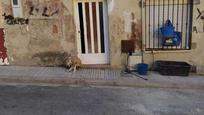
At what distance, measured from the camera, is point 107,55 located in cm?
982

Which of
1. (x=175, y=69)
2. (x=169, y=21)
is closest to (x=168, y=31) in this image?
(x=169, y=21)

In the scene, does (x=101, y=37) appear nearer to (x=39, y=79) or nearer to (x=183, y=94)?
(x=39, y=79)

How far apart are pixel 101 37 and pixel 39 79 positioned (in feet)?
8.45

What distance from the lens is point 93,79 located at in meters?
8.59

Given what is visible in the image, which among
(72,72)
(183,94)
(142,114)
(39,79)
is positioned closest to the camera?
(142,114)

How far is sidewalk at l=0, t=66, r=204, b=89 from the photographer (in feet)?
27.5

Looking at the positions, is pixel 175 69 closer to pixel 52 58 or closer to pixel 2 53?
pixel 52 58

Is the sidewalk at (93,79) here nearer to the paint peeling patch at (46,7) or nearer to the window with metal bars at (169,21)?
the window with metal bars at (169,21)

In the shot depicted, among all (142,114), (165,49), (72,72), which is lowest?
(142,114)

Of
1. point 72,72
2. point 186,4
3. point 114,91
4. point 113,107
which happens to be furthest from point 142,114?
point 186,4

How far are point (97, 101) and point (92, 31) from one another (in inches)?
128

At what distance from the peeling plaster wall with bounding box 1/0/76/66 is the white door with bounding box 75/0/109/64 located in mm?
355

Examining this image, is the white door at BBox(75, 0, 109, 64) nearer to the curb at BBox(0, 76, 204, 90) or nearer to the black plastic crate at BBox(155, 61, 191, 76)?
the curb at BBox(0, 76, 204, 90)

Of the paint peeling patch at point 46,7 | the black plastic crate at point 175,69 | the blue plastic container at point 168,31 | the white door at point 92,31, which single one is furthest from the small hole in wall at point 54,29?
the black plastic crate at point 175,69
